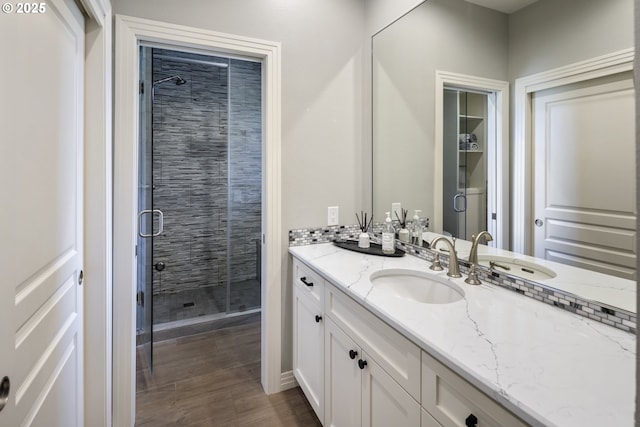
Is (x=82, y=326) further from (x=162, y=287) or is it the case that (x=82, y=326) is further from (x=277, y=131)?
(x=162, y=287)

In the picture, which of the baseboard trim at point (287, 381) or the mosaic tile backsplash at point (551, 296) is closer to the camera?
the mosaic tile backsplash at point (551, 296)

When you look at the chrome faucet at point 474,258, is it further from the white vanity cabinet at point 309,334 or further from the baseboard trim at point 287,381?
the baseboard trim at point 287,381

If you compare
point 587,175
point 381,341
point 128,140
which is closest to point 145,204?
point 128,140

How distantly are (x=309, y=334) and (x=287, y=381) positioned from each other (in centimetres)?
53

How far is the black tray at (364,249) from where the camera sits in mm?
1819

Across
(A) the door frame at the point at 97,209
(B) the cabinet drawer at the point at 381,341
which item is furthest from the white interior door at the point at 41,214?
(B) the cabinet drawer at the point at 381,341

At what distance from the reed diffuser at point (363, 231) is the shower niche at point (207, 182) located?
1600 mm

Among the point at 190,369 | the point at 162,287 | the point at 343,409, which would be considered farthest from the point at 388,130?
the point at 162,287

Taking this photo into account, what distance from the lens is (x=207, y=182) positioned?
11.6 ft

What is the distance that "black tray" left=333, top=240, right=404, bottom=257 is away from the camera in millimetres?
1819

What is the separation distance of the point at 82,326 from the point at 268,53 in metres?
1.70

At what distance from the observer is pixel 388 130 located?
2066 millimetres

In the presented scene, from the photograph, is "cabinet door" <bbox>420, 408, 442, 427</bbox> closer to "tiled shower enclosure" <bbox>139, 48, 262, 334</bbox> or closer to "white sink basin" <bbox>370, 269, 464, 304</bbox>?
"white sink basin" <bbox>370, 269, 464, 304</bbox>

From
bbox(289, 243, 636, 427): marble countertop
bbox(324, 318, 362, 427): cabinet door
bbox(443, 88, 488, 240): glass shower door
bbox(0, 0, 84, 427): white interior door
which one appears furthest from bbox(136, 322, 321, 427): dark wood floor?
bbox(443, 88, 488, 240): glass shower door
